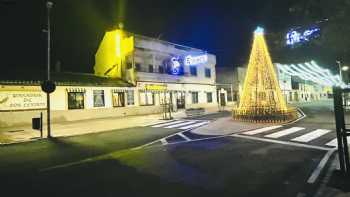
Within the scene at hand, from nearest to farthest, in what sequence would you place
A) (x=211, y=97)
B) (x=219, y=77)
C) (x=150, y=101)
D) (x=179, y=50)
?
(x=150, y=101) < (x=179, y=50) < (x=211, y=97) < (x=219, y=77)

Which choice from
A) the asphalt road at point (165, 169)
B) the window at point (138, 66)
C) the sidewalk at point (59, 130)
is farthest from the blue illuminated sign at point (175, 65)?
the asphalt road at point (165, 169)

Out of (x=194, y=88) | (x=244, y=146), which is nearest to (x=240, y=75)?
(x=194, y=88)

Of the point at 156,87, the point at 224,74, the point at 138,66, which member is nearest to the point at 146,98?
the point at 156,87

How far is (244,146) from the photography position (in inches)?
399

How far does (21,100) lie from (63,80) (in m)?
4.32

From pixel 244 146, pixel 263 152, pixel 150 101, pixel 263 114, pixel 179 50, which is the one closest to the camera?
pixel 263 152

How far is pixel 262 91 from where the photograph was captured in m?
18.0

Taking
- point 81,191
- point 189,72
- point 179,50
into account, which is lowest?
point 81,191

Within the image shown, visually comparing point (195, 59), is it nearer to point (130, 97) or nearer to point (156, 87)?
point (156, 87)

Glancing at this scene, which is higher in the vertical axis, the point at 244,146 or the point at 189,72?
the point at 189,72

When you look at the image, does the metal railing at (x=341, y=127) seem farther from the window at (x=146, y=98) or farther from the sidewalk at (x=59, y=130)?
the window at (x=146, y=98)

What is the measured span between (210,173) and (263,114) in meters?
12.1

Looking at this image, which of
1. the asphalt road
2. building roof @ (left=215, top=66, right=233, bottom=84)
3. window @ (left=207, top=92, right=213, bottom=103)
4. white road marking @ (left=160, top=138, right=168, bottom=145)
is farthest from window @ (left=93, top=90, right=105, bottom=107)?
building roof @ (left=215, top=66, right=233, bottom=84)

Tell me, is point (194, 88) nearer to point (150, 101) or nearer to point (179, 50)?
point (179, 50)
